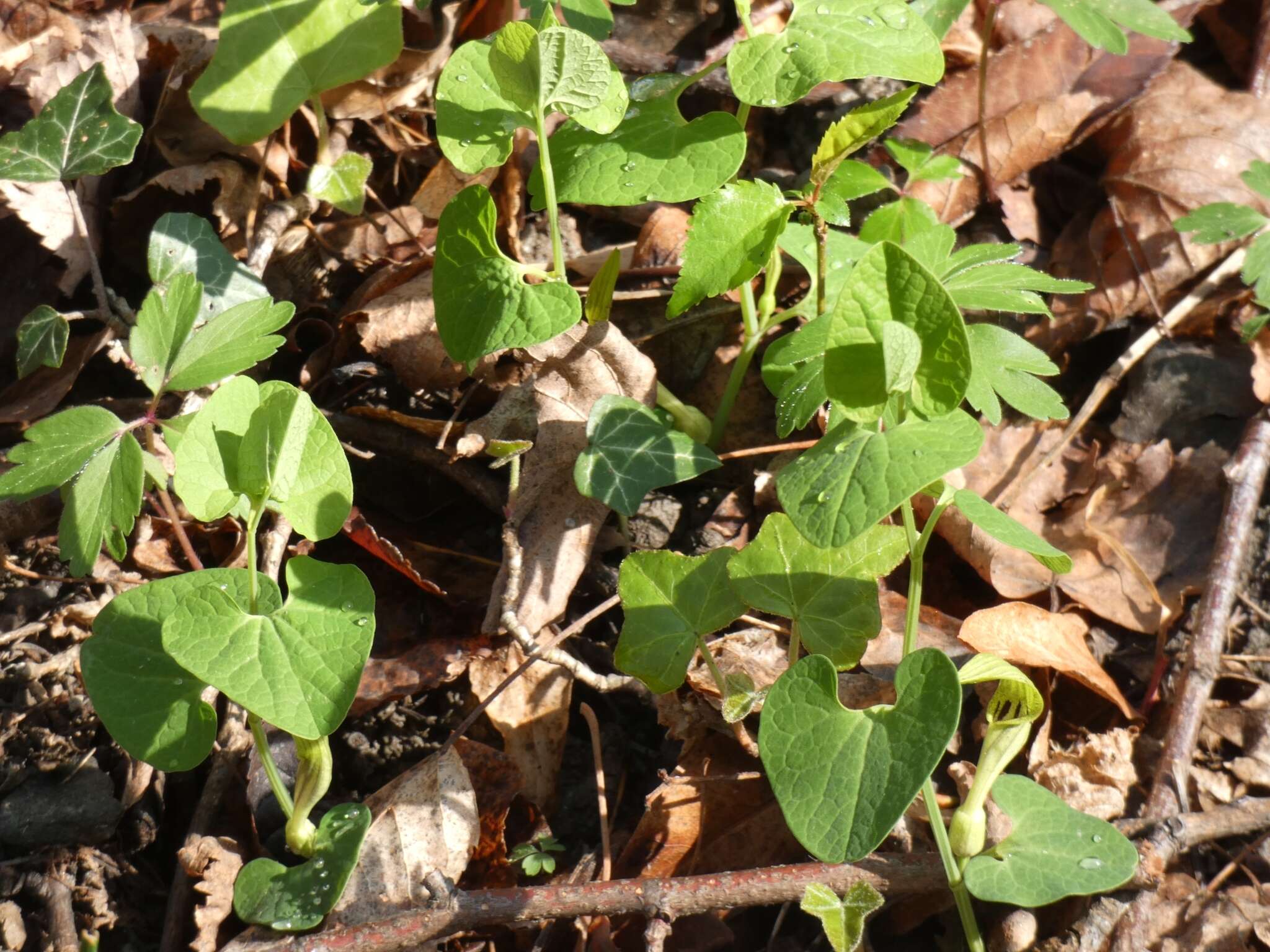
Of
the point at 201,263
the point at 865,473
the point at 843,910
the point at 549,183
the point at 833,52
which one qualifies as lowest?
the point at 843,910

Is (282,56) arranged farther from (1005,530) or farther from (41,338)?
(1005,530)

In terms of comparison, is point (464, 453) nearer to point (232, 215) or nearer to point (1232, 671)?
point (232, 215)

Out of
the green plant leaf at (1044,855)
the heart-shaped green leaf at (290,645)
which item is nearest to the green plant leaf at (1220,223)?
the green plant leaf at (1044,855)

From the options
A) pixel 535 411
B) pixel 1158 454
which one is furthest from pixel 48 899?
pixel 1158 454

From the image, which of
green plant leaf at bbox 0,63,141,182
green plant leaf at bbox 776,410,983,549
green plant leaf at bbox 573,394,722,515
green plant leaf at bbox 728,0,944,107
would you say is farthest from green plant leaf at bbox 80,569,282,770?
green plant leaf at bbox 728,0,944,107

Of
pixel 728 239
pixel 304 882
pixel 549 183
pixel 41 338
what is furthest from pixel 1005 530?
pixel 41 338

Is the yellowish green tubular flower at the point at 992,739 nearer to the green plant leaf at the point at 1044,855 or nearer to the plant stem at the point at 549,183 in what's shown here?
the green plant leaf at the point at 1044,855
